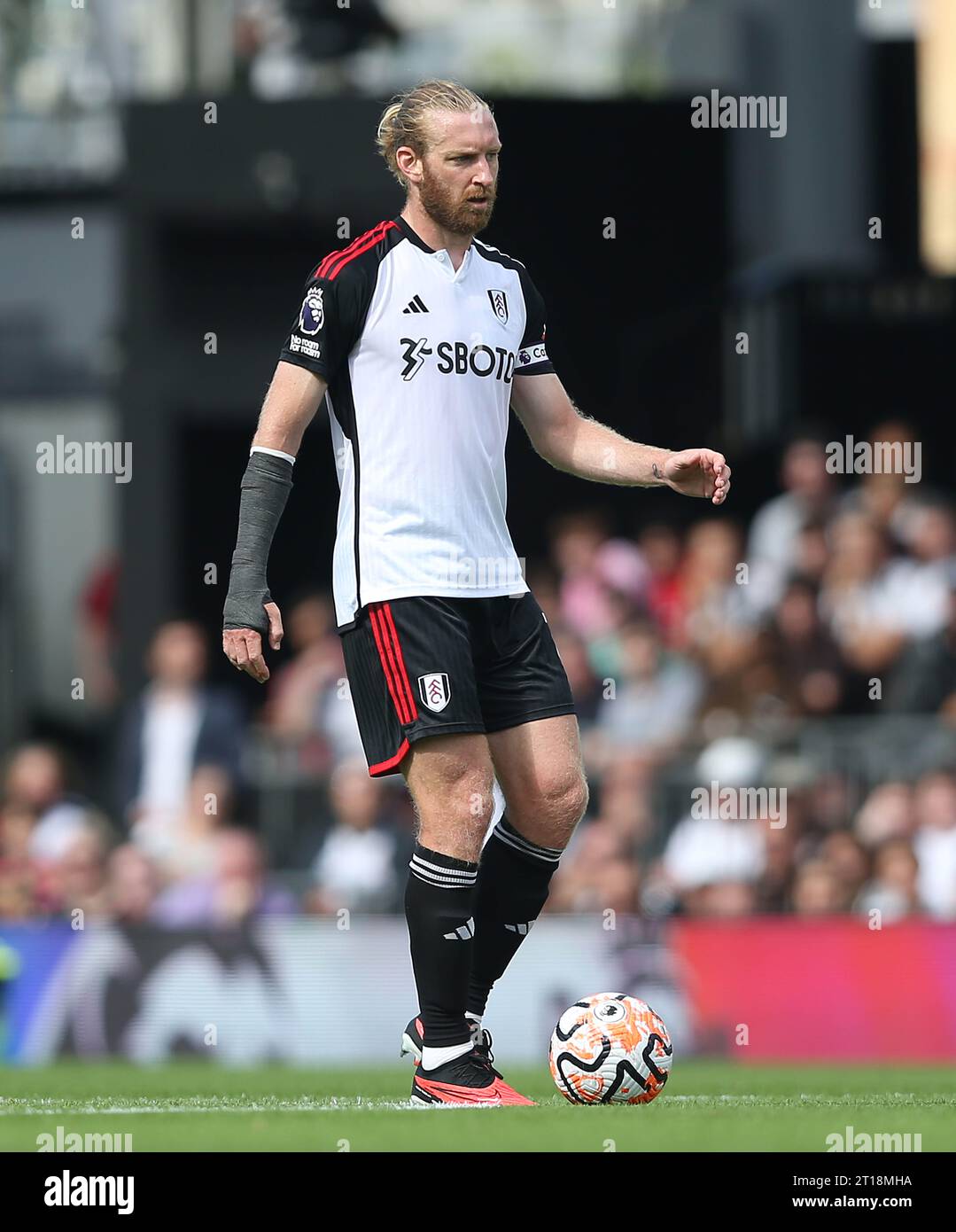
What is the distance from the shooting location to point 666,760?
43.3 feet

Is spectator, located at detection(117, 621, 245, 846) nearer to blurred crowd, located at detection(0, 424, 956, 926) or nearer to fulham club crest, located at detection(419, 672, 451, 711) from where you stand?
blurred crowd, located at detection(0, 424, 956, 926)

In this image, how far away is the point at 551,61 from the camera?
16891 millimetres

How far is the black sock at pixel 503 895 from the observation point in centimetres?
695

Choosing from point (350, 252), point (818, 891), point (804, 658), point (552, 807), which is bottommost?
point (818, 891)

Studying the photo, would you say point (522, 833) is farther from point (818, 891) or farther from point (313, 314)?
point (818, 891)

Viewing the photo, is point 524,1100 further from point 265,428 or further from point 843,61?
point 843,61

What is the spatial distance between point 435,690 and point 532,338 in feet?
3.95

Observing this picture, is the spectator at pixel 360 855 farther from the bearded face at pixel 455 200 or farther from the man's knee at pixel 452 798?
the bearded face at pixel 455 200

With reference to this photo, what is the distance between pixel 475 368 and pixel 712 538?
764cm

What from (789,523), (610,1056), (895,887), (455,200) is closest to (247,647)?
(455,200)

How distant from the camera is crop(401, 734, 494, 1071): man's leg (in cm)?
649

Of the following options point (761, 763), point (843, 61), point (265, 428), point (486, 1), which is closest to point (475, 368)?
point (265, 428)

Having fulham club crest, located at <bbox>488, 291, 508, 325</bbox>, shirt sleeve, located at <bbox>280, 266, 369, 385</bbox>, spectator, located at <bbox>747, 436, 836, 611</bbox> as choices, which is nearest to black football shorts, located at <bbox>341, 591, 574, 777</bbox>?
shirt sleeve, located at <bbox>280, 266, 369, 385</bbox>

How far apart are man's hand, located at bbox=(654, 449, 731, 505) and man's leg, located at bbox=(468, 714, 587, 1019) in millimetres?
735
